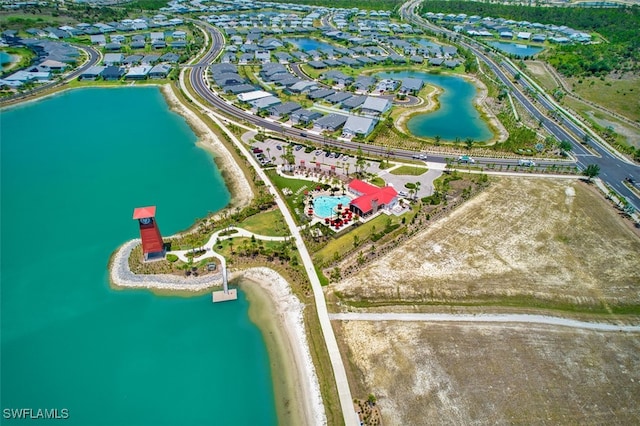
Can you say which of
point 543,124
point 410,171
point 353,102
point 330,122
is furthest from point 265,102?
point 543,124

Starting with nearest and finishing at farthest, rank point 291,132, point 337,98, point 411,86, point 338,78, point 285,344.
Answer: point 285,344
point 291,132
point 337,98
point 411,86
point 338,78

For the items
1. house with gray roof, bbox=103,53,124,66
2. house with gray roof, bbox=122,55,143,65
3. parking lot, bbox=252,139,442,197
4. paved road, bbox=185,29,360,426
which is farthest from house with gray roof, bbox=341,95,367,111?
house with gray roof, bbox=103,53,124,66

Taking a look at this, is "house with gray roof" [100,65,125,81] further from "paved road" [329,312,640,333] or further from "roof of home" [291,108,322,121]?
"paved road" [329,312,640,333]

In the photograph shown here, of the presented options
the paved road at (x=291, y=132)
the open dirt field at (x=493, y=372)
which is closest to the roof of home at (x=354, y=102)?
the paved road at (x=291, y=132)

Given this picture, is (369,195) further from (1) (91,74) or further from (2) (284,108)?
(1) (91,74)

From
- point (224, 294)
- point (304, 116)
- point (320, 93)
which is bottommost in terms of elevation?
point (224, 294)

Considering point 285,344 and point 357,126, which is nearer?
point 285,344

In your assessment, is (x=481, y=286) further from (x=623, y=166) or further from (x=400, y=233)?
(x=623, y=166)
